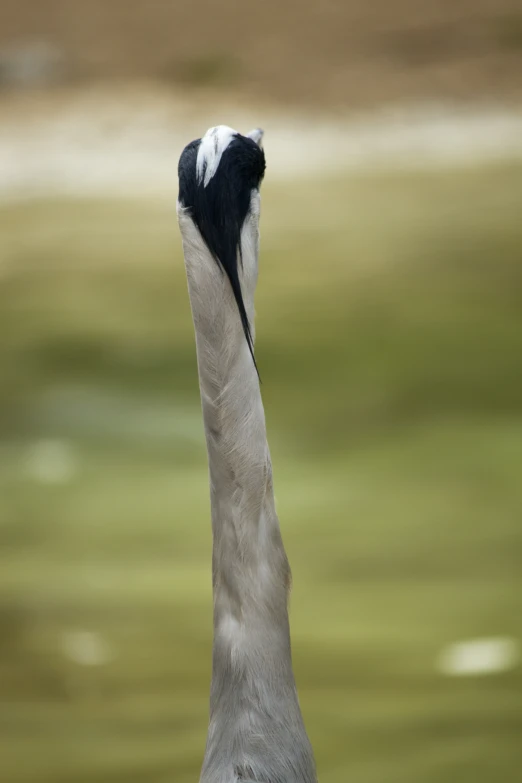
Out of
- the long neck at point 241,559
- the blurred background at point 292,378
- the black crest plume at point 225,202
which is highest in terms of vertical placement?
the blurred background at point 292,378

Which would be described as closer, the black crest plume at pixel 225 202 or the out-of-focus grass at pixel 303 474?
the black crest plume at pixel 225 202

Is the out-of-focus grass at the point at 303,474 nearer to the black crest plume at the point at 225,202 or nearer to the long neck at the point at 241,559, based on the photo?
the long neck at the point at 241,559

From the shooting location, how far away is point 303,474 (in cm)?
276

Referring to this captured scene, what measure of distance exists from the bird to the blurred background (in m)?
0.58

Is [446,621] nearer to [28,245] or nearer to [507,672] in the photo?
[507,672]

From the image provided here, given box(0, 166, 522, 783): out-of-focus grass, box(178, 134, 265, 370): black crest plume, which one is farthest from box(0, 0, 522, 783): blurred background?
box(178, 134, 265, 370): black crest plume

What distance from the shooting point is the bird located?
1037 mm

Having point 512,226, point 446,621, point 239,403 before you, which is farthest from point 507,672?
point 512,226

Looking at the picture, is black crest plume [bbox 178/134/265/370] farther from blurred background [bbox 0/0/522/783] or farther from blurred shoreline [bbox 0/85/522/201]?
blurred shoreline [bbox 0/85/522/201]

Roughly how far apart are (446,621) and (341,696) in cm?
33

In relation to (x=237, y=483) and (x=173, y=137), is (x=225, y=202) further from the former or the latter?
(x=173, y=137)

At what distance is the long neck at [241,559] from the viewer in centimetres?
105

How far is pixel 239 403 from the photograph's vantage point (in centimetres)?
106

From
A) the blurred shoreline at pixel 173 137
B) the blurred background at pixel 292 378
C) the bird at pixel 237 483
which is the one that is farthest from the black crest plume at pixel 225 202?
the blurred shoreline at pixel 173 137
